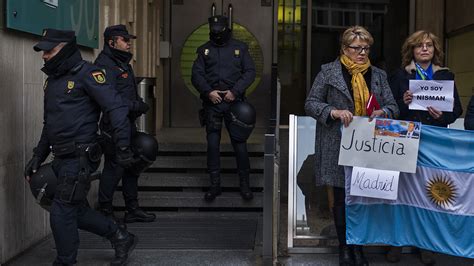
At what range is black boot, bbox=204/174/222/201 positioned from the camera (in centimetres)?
680

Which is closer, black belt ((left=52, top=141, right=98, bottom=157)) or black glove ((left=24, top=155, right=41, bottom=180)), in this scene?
black belt ((left=52, top=141, right=98, bottom=157))

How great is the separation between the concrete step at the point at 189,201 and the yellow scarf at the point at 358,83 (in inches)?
97.2

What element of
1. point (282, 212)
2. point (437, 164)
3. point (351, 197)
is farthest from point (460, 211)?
point (282, 212)

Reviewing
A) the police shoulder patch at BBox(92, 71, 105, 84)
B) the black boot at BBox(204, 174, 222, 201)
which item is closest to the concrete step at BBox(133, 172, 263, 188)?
the black boot at BBox(204, 174, 222, 201)

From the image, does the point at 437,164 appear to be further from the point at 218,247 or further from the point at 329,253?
the point at 218,247

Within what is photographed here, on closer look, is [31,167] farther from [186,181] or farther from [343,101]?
[186,181]

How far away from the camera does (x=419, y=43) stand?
486cm

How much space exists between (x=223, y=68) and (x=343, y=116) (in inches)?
93.9

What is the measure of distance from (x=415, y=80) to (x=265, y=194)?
1416 millimetres

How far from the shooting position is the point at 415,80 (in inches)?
189

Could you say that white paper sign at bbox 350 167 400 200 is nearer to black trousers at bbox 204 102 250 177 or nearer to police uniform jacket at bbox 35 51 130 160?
police uniform jacket at bbox 35 51 130 160

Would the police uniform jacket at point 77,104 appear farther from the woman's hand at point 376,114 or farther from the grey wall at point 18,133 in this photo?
the woman's hand at point 376,114

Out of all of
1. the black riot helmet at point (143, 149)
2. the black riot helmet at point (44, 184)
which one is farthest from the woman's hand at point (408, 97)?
the black riot helmet at point (44, 184)

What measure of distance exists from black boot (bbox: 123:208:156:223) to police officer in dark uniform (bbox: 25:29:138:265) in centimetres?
181
